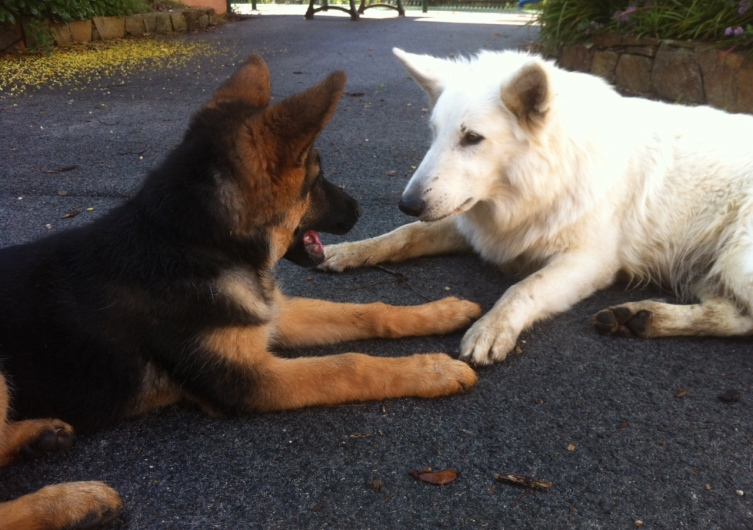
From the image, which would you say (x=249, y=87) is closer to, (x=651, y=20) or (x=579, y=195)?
(x=579, y=195)

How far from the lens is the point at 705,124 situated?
3508 millimetres

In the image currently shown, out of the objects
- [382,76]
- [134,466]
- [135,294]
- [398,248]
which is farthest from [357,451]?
[382,76]

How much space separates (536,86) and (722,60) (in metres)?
4.44

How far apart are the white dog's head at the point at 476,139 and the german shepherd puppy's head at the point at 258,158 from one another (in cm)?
70

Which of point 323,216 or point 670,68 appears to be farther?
point 670,68

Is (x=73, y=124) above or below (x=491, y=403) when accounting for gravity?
above

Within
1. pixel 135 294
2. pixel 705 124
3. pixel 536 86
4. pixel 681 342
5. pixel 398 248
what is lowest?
pixel 681 342

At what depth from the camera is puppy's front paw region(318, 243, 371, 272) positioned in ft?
11.8

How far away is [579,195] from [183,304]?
2.24 m

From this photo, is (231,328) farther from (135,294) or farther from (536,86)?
(536,86)

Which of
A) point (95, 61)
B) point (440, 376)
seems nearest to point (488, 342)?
point (440, 376)

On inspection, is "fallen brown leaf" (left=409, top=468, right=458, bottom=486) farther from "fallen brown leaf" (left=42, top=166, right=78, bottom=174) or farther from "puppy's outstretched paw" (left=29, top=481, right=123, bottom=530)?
"fallen brown leaf" (left=42, top=166, right=78, bottom=174)

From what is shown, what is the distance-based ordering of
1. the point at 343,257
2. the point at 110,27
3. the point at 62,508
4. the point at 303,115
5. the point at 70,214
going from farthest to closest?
the point at 110,27 < the point at 70,214 < the point at 343,257 < the point at 303,115 < the point at 62,508

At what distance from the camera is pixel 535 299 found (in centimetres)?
304
